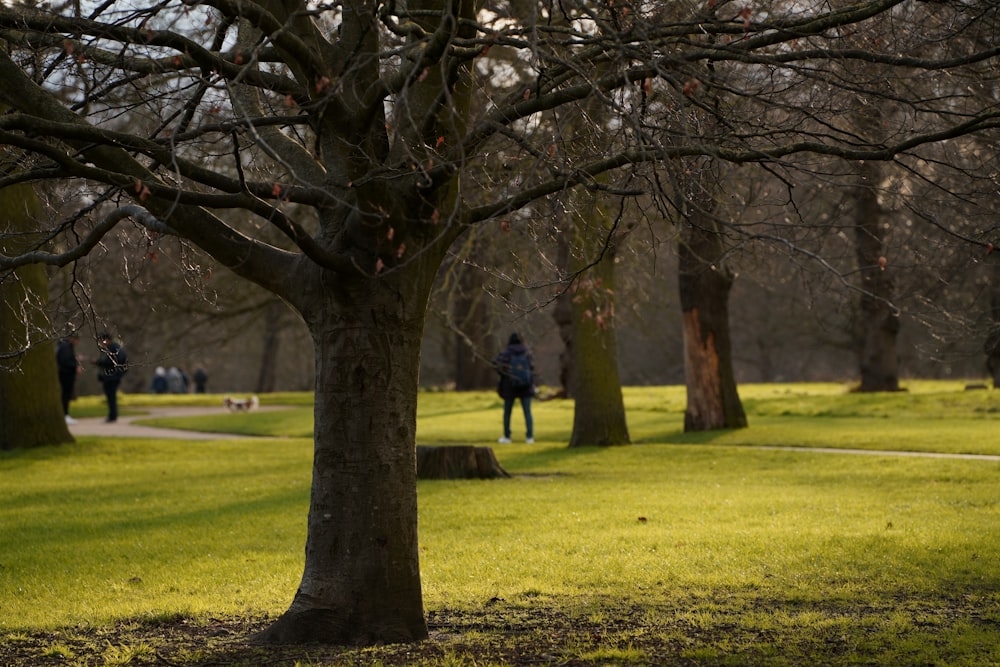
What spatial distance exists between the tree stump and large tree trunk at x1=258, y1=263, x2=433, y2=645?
28.4 ft

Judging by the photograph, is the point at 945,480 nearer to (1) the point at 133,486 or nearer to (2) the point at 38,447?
(1) the point at 133,486

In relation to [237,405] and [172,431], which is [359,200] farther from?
[237,405]

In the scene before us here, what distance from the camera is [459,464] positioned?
612 inches

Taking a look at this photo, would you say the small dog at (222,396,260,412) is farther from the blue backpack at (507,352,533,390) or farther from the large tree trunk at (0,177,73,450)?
the blue backpack at (507,352,533,390)

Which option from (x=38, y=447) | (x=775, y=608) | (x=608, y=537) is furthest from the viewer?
(x=38, y=447)

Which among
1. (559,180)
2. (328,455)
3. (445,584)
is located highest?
(559,180)

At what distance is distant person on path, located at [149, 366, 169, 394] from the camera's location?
190 ft

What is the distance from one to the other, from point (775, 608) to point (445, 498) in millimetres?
6466

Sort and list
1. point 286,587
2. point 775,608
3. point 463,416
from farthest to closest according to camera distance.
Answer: point 463,416 → point 286,587 → point 775,608

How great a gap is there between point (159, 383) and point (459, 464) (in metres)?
45.3

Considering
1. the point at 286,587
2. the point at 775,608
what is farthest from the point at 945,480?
the point at 286,587

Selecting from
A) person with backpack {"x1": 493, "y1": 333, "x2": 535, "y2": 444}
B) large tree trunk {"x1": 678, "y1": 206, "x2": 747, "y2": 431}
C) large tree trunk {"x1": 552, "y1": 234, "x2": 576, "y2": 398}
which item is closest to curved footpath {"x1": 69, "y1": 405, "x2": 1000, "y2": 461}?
large tree trunk {"x1": 678, "y1": 206, "x2": 747, "y2": 431}

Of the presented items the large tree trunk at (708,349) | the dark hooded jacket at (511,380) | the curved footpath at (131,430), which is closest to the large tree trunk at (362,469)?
the dark hooded jacket at (511,380)

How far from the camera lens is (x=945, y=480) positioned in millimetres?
14266
